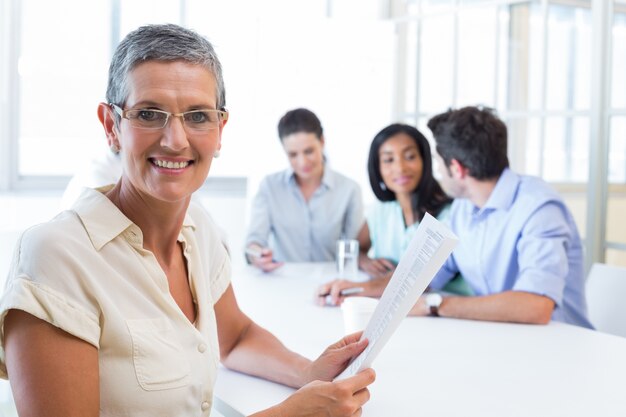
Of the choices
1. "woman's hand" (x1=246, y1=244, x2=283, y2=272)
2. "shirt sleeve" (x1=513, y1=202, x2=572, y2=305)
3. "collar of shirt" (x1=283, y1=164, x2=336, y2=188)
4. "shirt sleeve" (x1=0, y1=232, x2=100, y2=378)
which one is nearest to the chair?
"shirt sleeve" (x1=513, y1=202, x2=572, y2=305)

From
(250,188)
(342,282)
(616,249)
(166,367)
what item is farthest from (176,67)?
(250,188)

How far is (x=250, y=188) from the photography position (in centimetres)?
508

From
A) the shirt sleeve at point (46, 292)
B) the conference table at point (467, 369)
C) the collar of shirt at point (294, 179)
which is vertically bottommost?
the conference table at point (467, 369)

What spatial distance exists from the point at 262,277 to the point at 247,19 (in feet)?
9.89

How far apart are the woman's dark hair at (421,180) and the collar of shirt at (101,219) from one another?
6.95 feet

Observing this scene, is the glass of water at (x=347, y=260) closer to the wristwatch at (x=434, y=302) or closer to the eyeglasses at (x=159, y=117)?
the wristwatch at (x=434, y=302)

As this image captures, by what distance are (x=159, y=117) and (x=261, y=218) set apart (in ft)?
8.41

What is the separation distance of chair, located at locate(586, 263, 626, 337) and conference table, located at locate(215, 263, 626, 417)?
1.19 ft

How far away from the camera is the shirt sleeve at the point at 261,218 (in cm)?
374

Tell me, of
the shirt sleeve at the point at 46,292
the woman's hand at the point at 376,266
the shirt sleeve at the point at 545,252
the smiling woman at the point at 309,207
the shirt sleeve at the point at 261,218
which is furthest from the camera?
the smiling woman at the point at 309,207

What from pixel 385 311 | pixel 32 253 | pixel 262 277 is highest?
pixel 32 253

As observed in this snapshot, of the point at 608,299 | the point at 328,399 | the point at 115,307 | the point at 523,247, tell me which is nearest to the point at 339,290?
the point at 523,247

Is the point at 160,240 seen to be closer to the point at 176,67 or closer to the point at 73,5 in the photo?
the point at 176,67

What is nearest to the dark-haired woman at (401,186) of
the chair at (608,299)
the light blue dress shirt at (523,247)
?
the light blue dress shirt at (523,247)
